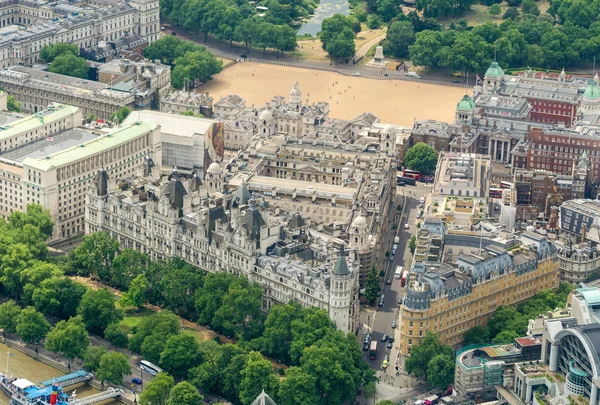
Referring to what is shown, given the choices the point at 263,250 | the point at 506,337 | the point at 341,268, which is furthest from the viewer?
the point at 263,250

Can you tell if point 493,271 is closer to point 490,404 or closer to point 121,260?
point 490,404

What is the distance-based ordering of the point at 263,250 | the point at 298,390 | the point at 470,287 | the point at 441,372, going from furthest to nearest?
the point at 263,250 < the point at 470,287 < the point at 441,372 < the point at 298,390

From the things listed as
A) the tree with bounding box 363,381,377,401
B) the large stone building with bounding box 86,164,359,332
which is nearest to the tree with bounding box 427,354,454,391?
the tree with bounding box 363,381,377,401

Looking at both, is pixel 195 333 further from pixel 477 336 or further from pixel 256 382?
pixel 477 336

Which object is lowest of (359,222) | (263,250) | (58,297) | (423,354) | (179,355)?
(179,355)

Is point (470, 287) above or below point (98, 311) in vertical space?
above

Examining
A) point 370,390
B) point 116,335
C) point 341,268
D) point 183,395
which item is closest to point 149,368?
point 116,335

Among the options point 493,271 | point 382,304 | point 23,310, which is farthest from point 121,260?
point 493,271
